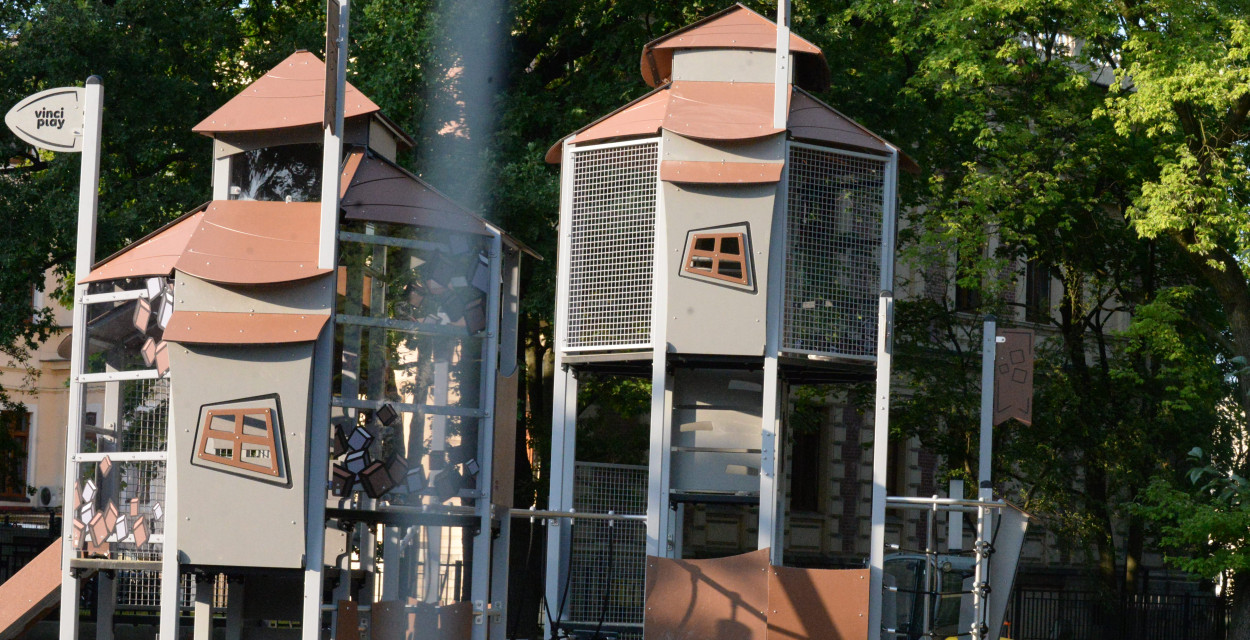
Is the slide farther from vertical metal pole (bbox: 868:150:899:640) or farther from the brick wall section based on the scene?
the brick wall section

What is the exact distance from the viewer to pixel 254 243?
32.0 ft

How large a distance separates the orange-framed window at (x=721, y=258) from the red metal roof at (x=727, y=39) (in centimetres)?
177

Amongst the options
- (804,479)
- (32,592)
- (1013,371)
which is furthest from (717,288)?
(804,479)

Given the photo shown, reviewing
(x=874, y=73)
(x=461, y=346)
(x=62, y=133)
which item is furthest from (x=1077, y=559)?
(x=62, y=133)

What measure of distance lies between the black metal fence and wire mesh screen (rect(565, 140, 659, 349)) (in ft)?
52.7

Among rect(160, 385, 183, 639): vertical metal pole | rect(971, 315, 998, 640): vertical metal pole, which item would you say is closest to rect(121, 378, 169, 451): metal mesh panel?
A: rect(160, 385, 183, 639): vertical metal pole

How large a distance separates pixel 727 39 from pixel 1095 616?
1806 cm

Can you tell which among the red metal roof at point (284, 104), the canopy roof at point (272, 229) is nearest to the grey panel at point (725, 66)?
the canopy roof at point (272, 229)

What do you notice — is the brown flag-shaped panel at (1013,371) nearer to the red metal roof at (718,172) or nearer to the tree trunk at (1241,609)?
the red metal roof at (718,172)

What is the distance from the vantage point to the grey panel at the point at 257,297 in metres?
9.52

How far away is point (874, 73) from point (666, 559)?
41.8 ft

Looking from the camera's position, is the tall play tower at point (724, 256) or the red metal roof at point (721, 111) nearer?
the tall play tower at point (724, 256)

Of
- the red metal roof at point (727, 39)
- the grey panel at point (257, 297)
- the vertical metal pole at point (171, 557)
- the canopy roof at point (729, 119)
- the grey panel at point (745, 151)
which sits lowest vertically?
the vertical metal pole at point (171, 557)

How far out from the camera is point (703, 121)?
11.8 m
